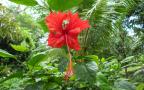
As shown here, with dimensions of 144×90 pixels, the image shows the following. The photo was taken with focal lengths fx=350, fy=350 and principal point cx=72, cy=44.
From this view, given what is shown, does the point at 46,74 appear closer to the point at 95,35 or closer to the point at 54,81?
the point at 54,81

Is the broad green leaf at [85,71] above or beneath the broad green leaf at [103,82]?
above

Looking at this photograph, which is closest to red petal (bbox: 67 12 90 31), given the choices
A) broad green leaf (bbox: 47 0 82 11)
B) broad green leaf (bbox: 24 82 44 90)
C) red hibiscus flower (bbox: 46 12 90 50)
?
red hibiscus flower (bbox: 46 12 90 50)

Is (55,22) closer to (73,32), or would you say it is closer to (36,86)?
(73,32)

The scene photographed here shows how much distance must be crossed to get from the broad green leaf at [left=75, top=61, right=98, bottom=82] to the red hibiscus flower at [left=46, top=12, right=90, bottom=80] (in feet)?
0.39

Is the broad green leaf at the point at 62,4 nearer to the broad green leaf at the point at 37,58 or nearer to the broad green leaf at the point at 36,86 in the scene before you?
the broad green leaf at the point at 37,58

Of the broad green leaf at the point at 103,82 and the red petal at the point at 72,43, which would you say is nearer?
the red petal at the point at 72,43

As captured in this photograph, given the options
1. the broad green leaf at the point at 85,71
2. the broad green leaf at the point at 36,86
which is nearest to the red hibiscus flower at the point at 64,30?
the broad green leaf at the point at 85,71

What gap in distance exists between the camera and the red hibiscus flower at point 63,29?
1.18m

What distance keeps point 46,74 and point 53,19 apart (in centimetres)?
30

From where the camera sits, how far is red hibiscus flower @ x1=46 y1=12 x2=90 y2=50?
1.18 m

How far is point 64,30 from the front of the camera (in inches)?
47.3

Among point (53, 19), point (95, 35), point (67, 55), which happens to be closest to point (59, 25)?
point (53, 19)

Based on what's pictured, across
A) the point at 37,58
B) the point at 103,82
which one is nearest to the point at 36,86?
the point at 37,58

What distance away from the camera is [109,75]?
1.50 meters
